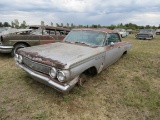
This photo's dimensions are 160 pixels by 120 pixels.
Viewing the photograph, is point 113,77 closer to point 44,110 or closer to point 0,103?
point 44,110

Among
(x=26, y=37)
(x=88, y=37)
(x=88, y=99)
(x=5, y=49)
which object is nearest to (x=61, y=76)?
(x=88, y=99)

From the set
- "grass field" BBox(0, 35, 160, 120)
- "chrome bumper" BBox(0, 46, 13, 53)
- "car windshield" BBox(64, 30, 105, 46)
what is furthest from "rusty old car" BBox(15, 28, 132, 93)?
"chrome bumper" BBox(0, 46, 13, 53)

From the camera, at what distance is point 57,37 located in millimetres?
7840

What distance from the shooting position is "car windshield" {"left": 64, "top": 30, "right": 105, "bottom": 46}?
4379mm

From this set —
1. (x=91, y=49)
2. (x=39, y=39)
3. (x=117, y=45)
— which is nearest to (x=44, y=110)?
(x=91, y=49)

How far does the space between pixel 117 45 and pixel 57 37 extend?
3.63 metres

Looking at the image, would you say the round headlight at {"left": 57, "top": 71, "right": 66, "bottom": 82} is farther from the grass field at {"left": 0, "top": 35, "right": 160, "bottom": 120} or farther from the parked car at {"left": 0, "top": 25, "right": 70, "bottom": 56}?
the parked car at {"left": 0, "top": 25, "right": 70, "bottom": 56}

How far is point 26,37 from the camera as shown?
6.73m

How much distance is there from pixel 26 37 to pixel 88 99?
4.63 meters

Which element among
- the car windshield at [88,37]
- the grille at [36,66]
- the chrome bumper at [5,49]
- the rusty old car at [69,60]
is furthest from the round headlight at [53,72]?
the chrome bumper at [5,49]

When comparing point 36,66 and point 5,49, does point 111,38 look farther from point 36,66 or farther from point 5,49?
point 5,49

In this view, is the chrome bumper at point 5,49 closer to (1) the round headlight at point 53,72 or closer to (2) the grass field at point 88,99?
(2) the grass field at point 88,99

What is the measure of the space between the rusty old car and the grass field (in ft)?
1.45

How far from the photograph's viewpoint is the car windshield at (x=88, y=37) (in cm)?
438
